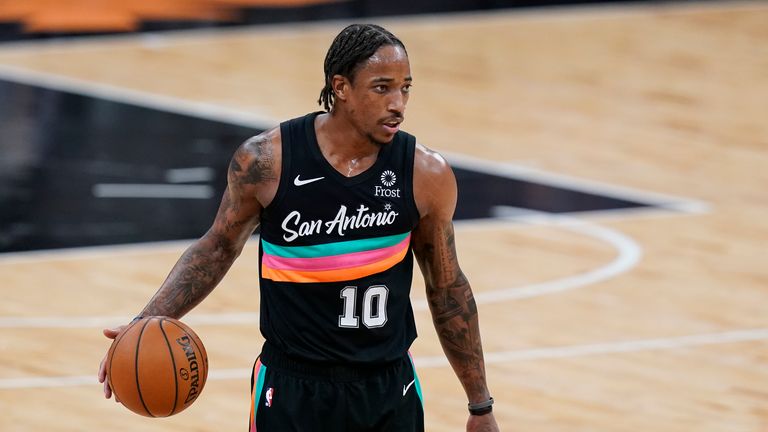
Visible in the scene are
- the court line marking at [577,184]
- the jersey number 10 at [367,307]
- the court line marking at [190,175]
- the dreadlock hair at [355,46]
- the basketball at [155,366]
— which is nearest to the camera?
the dreadlock hair at [355,46]

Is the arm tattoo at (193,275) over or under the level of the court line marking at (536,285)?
over

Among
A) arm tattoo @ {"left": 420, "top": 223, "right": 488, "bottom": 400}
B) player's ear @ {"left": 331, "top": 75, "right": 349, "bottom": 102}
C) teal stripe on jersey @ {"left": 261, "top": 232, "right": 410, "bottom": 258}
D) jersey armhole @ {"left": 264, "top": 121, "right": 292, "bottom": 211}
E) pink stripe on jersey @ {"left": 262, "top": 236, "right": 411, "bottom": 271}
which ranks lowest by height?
arm tattoo @ {"left": 420, "top": 223, "right": 488, "bottom": 400}

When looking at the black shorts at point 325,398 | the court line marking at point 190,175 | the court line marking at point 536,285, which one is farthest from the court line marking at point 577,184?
the black shorts at point 325,398

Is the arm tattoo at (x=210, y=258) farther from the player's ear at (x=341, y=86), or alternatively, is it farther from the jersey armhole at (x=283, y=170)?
the player's ear at (x=341, y=86)

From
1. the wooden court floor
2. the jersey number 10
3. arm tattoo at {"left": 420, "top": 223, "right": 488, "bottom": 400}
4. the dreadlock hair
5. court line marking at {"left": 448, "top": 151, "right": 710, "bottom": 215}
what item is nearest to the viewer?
the dreadlock hair

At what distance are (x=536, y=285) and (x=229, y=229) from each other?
17.0ft

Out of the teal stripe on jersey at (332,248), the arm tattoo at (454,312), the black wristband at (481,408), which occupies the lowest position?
the black wristband at (481,408)

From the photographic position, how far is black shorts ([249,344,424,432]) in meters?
4.50

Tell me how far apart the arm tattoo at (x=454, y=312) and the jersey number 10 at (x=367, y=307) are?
260mm

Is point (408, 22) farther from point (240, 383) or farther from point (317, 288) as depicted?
point (317, 288)

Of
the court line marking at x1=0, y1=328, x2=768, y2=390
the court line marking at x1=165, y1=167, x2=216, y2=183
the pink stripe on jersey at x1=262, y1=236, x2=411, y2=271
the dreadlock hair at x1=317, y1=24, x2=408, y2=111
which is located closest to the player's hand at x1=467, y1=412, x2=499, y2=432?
the pink stripe on jersey at x1=262, y1=236, x2=411, y2=271

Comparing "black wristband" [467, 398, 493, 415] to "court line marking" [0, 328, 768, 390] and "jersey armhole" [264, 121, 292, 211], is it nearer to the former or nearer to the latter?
"jersey armhole" [264, 121, 292, 211]

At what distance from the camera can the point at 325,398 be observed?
177 inches

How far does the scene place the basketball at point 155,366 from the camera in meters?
4.55
